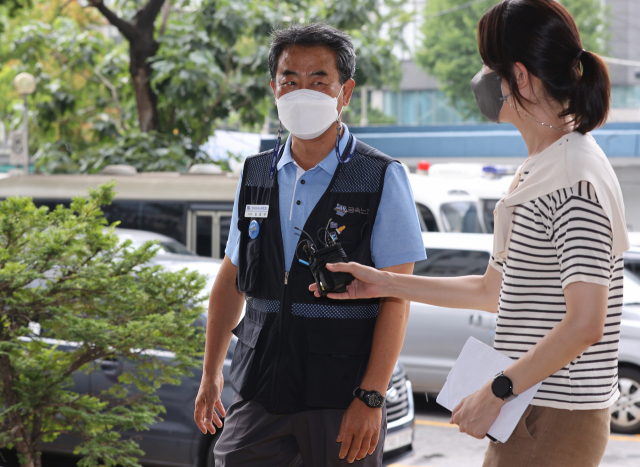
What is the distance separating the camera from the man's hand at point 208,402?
8.57 feet

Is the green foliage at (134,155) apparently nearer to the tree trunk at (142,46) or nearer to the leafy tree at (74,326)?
the tree trunk at (142,46)

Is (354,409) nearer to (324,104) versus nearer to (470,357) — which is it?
(470,357)

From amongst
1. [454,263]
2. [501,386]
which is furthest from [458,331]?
[501,386]

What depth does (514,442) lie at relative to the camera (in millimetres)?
1672

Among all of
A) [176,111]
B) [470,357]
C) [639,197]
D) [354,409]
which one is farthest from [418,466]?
[639,197]

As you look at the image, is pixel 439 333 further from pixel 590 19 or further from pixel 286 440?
pixel 590 19

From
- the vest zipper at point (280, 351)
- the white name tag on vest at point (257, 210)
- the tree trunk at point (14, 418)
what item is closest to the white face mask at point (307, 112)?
the white name tag on vest at point (257, 210)

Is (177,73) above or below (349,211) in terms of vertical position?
above

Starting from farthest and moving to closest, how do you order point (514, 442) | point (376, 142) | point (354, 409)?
point (376, 142) → point (354, 409) → point (514, 442)

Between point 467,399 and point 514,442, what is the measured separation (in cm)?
14

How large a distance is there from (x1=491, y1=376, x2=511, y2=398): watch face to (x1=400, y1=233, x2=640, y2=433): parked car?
516 centimetres

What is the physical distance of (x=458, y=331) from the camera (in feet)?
23.1

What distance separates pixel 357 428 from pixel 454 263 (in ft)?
17.3

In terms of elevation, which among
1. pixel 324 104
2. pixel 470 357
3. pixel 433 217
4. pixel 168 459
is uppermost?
A: pixel 324 104
